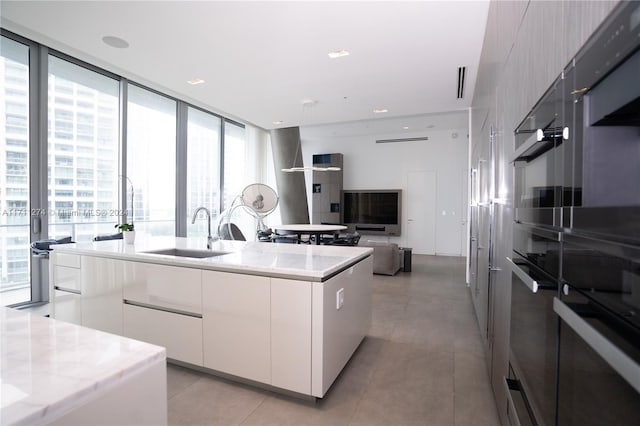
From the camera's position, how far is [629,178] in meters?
0.53

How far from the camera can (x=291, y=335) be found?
1.95 metres

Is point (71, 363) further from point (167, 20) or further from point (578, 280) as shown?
point (167, 20)

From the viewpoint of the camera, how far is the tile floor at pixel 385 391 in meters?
1.87

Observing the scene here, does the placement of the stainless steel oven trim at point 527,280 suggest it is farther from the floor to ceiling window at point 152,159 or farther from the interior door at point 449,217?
the interior door at point 449,217

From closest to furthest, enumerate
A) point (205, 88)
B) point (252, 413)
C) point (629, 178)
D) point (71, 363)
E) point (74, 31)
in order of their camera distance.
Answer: point (629, 178) < point (71, 363) < point (252, 413) < point (74, 31) < point (205, 88)

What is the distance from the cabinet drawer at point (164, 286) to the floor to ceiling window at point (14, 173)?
101 inches

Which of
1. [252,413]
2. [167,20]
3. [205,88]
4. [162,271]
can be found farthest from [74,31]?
[252,413]

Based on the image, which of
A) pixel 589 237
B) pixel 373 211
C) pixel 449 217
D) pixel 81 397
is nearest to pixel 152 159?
pixel 373 211

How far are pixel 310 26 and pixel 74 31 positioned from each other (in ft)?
8.56

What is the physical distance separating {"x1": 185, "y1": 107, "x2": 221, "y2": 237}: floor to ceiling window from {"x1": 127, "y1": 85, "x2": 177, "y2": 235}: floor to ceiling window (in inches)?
17.0

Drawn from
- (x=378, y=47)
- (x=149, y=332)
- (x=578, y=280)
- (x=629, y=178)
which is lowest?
(x=149, y=332)

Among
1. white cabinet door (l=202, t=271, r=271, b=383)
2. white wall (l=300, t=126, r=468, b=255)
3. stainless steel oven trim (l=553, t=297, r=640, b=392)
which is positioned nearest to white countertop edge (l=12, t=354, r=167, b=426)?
stainless steel oven trim (l=553, t=297, r=640, b=392)

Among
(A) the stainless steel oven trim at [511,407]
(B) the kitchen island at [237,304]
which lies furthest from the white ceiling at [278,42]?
(A) the stainless steel oven trim at [511,407]

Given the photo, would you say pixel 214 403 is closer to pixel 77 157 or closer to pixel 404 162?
pixel 77 157
